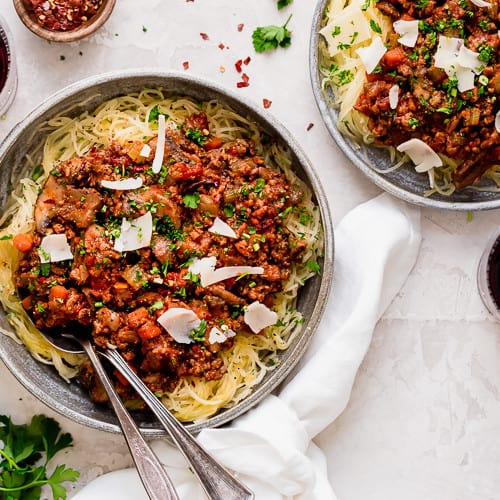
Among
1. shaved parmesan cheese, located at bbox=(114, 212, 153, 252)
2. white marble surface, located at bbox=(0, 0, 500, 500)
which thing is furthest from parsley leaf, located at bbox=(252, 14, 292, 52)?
shaved parmesan cheese, located at bbox=(114, 212, 153, 252)

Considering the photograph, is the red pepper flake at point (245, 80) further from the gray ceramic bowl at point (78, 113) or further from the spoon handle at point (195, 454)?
the spoon handle at point (195, 454)

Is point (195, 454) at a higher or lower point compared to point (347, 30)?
lower

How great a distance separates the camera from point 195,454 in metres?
4.27

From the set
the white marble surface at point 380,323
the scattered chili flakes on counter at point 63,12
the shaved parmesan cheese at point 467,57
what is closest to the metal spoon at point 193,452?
the white marble surface at point 380,323

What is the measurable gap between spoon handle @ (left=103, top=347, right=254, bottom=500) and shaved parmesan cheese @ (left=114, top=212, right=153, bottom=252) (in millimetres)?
695

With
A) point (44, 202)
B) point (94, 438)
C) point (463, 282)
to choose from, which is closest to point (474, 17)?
point (463, 282)

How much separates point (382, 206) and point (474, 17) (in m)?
1.37

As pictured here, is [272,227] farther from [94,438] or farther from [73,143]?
[94,438]

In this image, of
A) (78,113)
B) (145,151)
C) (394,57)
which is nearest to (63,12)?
(78,113)

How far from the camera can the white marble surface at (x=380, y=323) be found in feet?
16.3

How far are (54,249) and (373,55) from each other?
94.6 inches

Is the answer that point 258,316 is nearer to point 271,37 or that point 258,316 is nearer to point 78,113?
point 78,113

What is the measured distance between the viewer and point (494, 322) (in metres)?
5.21

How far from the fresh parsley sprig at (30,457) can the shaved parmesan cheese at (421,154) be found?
10.1 feet
